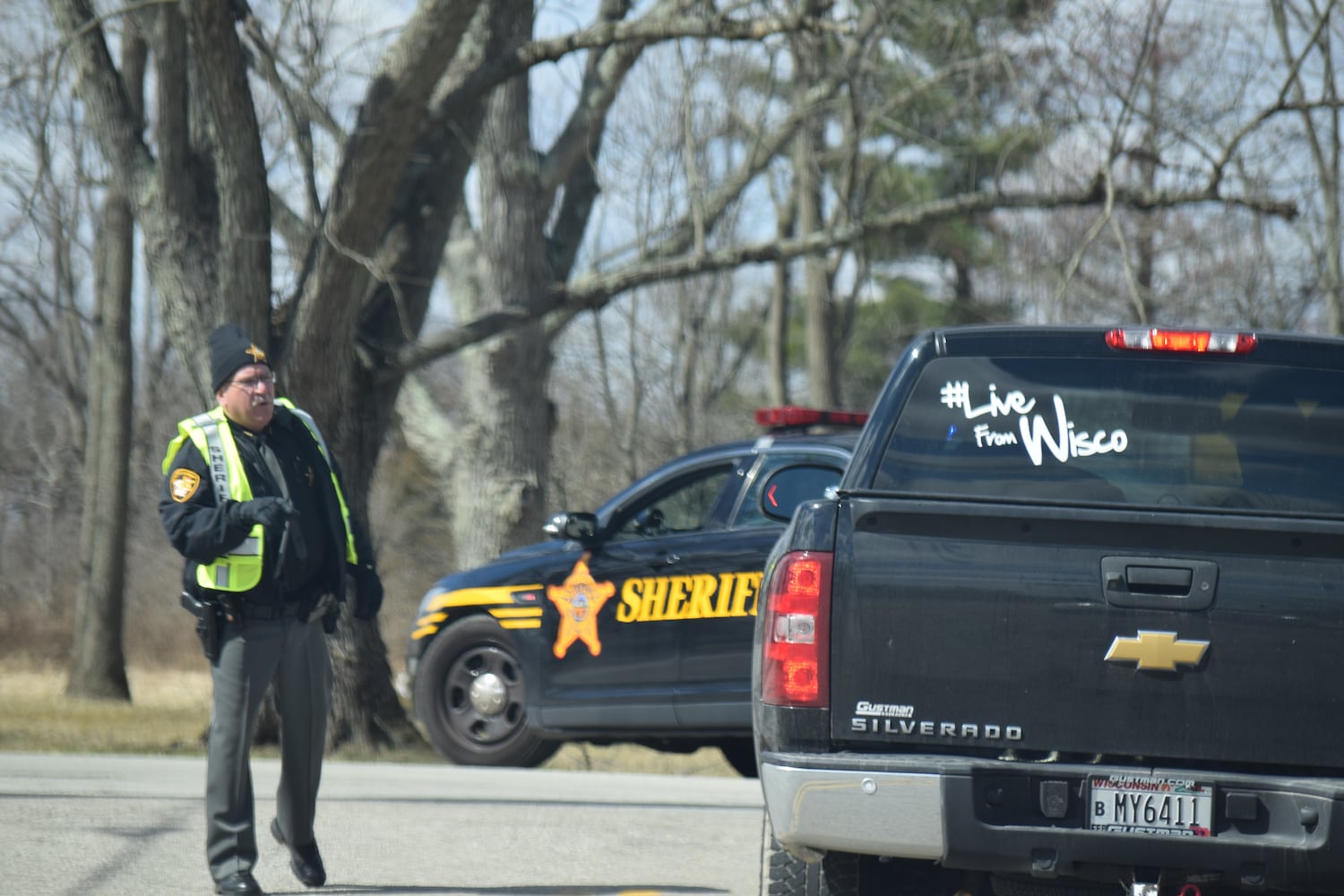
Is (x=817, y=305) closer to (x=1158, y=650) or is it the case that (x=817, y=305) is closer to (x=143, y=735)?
(x=143, y=735)

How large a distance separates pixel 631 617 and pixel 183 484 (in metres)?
3.78

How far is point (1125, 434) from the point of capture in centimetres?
464

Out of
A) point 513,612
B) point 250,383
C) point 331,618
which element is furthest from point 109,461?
point 250,383

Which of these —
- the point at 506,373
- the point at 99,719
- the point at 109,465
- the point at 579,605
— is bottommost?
the point at 99,719

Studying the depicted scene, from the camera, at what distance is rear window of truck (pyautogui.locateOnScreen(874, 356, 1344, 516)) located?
4508 mm

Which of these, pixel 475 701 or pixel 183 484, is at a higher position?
pixel 183 484

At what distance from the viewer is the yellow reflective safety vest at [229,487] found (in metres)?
5.79

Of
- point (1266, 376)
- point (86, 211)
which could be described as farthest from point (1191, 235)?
point (1266, 376)

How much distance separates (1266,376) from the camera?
4.67m

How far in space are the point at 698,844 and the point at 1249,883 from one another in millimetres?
3575

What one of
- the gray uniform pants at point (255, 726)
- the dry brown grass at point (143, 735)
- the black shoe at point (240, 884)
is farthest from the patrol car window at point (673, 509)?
the black shoe at point (240, 884)

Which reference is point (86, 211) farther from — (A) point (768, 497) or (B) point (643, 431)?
(A) point (768, 497)

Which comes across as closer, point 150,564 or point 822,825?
point 822,825

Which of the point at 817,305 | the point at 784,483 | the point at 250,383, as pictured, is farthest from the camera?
the point at 817,305
